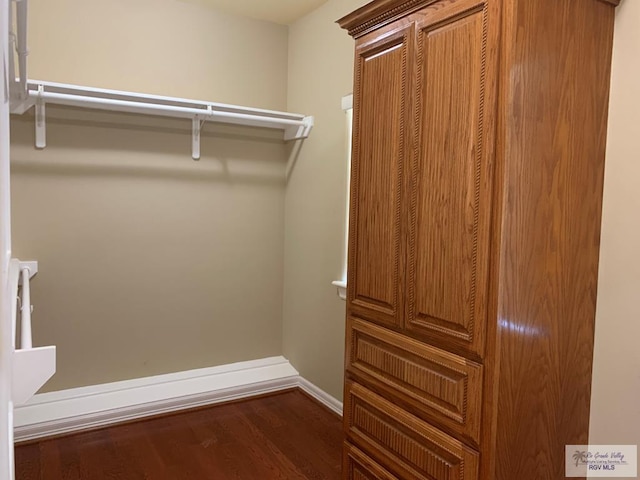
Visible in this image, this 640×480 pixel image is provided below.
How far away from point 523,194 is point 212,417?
2.32 m

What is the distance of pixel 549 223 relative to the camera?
1.44 metres

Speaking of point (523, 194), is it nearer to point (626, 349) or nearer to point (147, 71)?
point (626, 349)

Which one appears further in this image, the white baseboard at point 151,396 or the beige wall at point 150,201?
the beige wall at point 150,201

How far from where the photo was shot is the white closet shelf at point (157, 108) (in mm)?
2596

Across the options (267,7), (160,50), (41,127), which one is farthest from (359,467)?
(267,7)

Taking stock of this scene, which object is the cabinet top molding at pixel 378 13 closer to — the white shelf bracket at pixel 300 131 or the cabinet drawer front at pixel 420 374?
the cabinet drawer front at pixel 420 374

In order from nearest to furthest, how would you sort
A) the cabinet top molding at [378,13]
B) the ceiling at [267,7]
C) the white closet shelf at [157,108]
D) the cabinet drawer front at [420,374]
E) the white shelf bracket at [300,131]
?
the cabinet drawer front at [420,374] < the cabinet top molding at [378,13] < the white closet shelf at [157,108] < the ceiling at [267,7] < the white shelf bracket at [300,131]

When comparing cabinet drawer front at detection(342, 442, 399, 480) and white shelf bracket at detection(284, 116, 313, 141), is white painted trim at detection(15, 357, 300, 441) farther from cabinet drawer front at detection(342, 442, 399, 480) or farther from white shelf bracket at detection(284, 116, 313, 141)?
white shelf bracket at detection(284, 116, 313, 141)

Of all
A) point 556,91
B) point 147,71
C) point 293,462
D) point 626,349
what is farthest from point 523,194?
point 147,71

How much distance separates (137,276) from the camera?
10.1 feet

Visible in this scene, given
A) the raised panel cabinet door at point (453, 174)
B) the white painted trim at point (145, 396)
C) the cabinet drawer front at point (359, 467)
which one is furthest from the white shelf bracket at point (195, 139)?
the cabinet drawer front at point (359, 467)

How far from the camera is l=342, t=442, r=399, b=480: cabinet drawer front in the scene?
1815 millimetres

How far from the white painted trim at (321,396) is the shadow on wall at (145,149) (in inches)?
57.0

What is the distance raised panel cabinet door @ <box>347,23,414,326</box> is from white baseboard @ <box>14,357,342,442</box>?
1.40 meters
